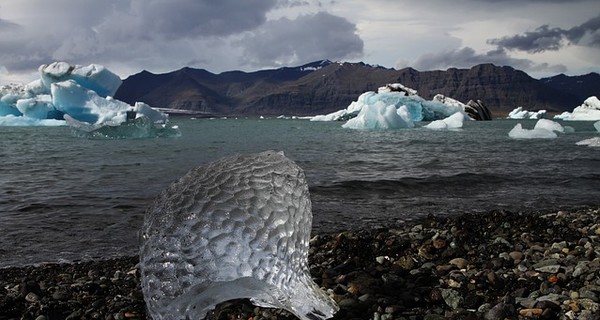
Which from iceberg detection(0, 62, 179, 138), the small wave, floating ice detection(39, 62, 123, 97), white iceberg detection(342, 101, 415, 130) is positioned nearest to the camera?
the small wave

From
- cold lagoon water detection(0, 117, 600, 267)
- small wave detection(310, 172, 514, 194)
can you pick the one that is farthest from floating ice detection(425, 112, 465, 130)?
small wave detection(310, 172, 514, 194)

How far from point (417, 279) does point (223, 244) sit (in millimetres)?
1652

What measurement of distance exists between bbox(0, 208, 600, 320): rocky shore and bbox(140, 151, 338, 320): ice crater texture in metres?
0.50

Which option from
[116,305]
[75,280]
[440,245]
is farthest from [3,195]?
[440,245]

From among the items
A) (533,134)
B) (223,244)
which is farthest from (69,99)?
(223,244)

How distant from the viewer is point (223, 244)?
6.95 ft

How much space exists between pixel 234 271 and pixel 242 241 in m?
0.14

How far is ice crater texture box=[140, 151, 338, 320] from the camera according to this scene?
2.12m

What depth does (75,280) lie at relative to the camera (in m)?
3.84

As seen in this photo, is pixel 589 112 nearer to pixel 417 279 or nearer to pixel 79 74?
pixel 79 74

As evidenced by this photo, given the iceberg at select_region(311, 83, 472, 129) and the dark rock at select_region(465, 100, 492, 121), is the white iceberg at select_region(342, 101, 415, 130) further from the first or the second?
the dark rock at select_region(465, 100, 492, 121)

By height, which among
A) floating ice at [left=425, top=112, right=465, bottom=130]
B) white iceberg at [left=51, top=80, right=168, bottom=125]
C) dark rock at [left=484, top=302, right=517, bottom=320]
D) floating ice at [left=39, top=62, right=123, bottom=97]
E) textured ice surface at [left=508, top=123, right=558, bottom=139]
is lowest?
dark rock at [left=484, top=302, right=517, bottom=320]

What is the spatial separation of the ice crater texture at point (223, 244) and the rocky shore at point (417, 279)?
502 millimetres

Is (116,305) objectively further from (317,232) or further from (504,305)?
(317,232)
